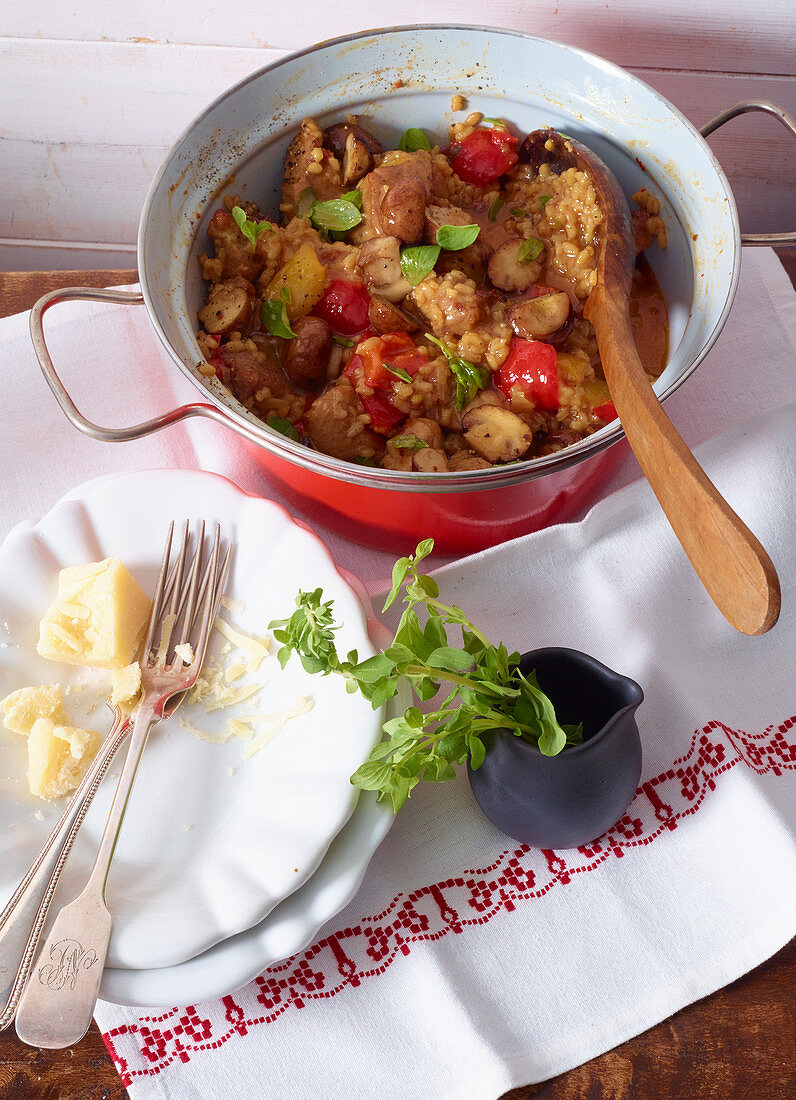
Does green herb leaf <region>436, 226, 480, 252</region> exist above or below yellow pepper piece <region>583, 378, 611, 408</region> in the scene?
above

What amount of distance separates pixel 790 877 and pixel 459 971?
45 centimetres

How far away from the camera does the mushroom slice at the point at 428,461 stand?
139 cm

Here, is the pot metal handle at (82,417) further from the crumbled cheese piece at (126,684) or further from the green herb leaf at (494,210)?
the green herb leaf at (494,210)

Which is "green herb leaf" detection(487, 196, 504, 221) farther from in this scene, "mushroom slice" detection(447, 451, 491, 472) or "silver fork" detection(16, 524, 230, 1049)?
"silver fork" detection(16, 524, 230, 1049)

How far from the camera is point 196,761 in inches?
50.6

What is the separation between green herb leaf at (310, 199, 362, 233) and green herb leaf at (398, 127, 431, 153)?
0.63 ft

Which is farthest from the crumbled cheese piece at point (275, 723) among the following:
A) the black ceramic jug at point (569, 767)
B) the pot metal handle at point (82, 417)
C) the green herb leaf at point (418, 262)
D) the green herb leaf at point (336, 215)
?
the green herb leaf at point (336, 215)

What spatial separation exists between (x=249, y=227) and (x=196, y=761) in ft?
2.81

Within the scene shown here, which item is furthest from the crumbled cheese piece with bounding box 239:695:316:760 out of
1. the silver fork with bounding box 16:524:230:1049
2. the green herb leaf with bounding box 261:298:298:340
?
the green herb leaf with bounding box 261:298:298:340

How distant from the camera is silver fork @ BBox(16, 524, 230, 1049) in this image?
106 centimetres

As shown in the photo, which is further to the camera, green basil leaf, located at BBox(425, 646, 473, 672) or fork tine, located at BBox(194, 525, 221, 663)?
fork tine, located at BBox(194, 525, 221, 663)

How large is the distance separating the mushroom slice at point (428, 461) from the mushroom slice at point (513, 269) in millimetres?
355

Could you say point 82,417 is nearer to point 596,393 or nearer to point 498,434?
point 498,434

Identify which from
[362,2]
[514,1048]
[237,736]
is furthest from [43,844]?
[362,2]
